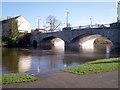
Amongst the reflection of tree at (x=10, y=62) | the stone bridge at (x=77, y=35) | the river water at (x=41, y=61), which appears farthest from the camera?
the stone bridge at (x=77, y=35)

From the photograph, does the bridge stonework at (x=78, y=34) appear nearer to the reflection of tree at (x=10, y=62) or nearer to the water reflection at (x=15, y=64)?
the water reflection at (x=15, y=64)

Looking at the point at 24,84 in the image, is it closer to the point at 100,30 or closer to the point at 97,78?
the point at 97,78

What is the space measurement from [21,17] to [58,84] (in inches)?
3156

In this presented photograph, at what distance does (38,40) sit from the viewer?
6625 cm

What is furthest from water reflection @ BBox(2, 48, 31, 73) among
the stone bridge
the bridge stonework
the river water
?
the stone bridge

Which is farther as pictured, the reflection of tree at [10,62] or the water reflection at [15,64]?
the reflection of tree at [10,62]

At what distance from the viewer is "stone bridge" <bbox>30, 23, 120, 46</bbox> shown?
125ft

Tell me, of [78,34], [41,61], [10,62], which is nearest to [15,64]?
[10,62]

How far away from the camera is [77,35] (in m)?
47.4

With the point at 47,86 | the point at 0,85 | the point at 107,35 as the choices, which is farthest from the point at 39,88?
the point at 107,35

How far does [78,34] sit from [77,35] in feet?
1.82

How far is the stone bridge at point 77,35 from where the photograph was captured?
38094 mm

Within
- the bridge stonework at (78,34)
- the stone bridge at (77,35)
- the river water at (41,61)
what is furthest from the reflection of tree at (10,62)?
the stone bridge at (77,35)

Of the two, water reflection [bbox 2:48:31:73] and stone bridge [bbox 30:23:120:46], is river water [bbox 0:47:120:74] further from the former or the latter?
stone bridge [bbox 30:23:120:46]
